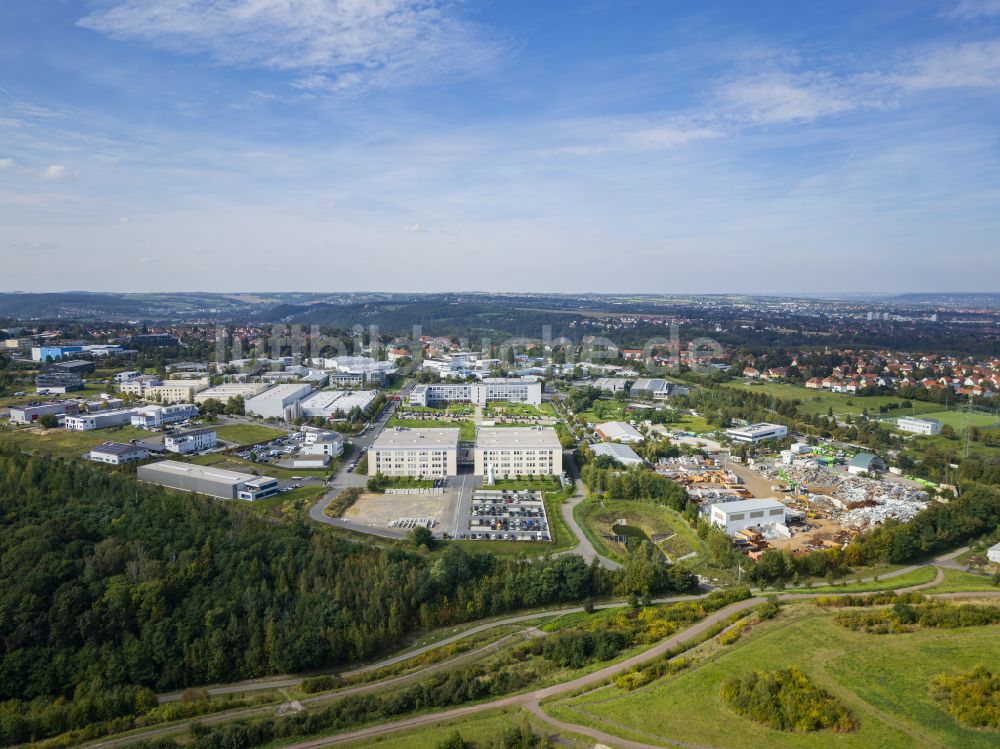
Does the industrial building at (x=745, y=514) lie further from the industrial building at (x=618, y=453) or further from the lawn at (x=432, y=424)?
the lawn at (x=432, y=424)

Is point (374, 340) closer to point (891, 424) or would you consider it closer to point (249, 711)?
point (891, 424)

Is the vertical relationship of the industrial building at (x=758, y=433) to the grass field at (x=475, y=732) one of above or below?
above

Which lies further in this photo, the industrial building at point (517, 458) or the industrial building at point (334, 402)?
the industrial building at point (334, 402)

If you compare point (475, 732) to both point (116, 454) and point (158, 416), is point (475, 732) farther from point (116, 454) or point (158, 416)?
point (158, 416)

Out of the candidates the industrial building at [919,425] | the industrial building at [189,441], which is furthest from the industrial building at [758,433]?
the industrial building at [189,441]

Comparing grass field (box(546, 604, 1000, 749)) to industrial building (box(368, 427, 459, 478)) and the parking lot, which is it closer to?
the parking lot

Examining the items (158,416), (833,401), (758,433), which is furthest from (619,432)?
(158,416)

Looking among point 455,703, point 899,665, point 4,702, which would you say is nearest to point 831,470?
point 899,665

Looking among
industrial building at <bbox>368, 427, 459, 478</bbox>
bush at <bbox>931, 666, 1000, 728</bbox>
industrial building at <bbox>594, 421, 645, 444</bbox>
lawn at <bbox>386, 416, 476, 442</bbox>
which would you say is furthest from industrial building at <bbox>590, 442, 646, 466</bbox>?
bush at <bbox>931, 666, 1000, 728</bbox>
